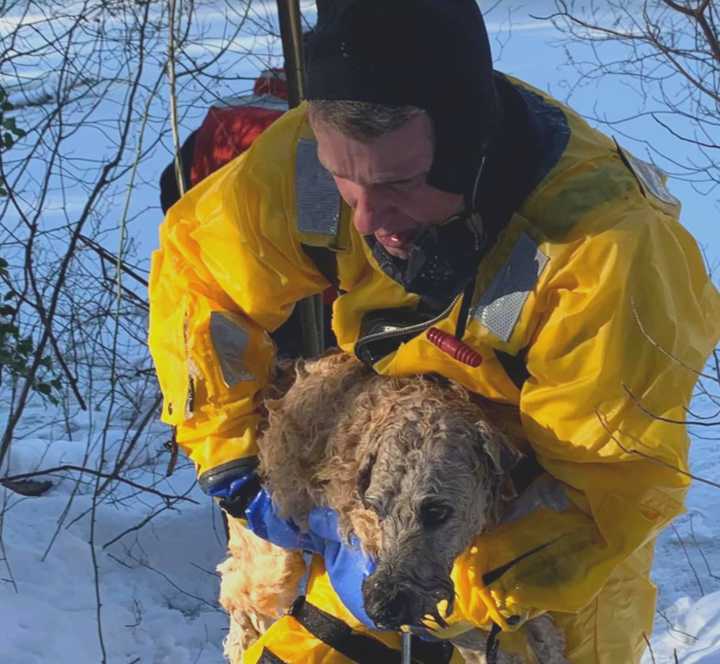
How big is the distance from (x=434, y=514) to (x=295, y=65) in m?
1.76

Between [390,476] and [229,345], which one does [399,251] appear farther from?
[229,345]

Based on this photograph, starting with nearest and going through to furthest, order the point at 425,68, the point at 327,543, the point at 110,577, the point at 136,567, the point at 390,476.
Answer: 1. the point at 425,68
2. the point at 390,476
3. the point at 327,543
4. the point at 110,577
5. the point at 136,567

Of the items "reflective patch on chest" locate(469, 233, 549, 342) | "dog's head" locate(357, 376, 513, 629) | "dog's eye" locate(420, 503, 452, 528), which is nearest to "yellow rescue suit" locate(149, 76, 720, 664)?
"reflective patch on chest" locate(469, 233, 549, 342)

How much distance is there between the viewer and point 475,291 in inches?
87.4

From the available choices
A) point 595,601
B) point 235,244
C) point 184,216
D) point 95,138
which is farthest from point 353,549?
point 95,138

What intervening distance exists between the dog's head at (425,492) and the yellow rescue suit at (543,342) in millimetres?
105

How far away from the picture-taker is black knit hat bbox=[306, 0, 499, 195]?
194 cm

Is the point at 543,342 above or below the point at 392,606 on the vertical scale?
above

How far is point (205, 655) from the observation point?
13.8 feet

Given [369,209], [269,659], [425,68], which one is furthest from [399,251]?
[269,659]

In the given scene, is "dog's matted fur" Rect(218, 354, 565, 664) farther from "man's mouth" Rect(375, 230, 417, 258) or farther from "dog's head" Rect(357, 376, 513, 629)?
"man's mouth" Rect(375, 230, 417, 258)

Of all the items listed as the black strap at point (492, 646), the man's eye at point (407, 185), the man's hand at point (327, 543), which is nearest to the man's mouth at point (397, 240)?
the man's eye at point (407, 185)

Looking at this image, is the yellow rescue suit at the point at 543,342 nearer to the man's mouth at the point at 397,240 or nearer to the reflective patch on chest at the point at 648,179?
the reflective patch on chest at the point at 648,179

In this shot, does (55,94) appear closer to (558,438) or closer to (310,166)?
(310,166)
